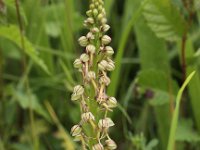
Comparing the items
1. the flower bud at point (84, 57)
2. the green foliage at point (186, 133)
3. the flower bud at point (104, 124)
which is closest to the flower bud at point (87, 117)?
the flower bud at point (104, 124)

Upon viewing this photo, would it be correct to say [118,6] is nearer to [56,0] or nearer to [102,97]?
[56,0]

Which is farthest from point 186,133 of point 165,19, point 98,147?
point 98,147

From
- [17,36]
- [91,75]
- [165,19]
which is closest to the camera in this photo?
[91,75]

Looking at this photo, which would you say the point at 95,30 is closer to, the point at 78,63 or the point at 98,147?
the point at 78,63

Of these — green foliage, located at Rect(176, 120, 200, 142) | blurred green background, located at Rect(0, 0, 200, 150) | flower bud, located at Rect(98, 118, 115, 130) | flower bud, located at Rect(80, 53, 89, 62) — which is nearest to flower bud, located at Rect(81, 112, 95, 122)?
flower bud, located at Rect(98, 118, 115, 130)

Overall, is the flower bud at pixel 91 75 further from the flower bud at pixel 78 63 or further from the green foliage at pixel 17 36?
the green foliage at pixel 17 36

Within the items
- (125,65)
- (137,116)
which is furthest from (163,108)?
(125,65)

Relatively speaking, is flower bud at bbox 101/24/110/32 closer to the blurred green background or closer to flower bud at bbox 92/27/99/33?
flower bud at bbox 92/27/99/33

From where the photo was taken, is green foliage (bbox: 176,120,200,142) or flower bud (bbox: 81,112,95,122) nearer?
flower bud (bbox: 81,112,95,122)
